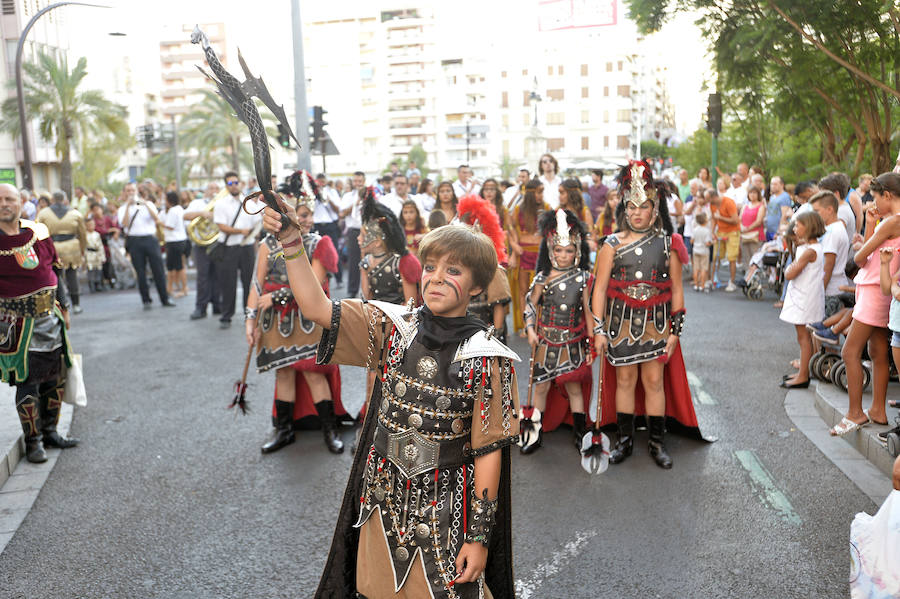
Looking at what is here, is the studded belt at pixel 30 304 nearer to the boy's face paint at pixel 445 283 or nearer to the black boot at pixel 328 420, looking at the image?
the black boot at pixel 328 420

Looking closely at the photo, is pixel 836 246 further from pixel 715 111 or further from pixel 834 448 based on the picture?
pixel 715 111

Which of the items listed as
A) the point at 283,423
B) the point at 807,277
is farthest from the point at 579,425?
the point at 807,277

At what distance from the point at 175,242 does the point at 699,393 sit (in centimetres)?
1074

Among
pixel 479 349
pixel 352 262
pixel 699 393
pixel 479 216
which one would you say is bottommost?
pixel 699 393

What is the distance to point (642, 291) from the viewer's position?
5.57 m

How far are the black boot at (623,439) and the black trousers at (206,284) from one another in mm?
8559

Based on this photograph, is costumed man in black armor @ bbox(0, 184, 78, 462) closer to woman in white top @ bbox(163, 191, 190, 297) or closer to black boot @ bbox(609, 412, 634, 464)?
black boot @ bbox(609, 412, 634, 464)

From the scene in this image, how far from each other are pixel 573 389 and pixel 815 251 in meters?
3.03

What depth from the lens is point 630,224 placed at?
5.62m

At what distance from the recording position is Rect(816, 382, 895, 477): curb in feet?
A: 17.9

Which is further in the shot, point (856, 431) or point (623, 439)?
point (856, 431)

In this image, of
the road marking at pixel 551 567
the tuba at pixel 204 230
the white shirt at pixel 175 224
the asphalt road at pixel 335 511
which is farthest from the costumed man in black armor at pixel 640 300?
the white shirt at pixel 175 224

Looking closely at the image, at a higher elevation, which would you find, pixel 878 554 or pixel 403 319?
pixel 403 319

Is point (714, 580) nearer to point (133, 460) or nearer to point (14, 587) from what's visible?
point (14, 587)
